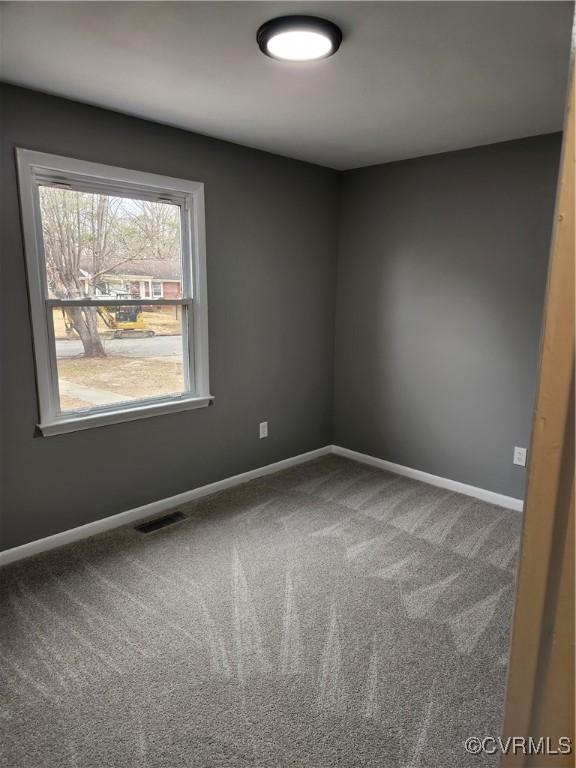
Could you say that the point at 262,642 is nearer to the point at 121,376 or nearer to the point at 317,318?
the point at 121,376

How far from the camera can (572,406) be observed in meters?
0.40

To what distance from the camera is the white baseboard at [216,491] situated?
2723 mm

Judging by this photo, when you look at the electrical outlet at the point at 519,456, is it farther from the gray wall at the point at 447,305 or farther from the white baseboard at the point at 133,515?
the white baseboard at the point at 133,515

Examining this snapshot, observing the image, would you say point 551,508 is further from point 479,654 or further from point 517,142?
point 517,142

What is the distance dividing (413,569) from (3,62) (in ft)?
9.83

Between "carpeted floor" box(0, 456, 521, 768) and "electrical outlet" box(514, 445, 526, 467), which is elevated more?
"electrical outlet" box(514, 445, 526, 467)

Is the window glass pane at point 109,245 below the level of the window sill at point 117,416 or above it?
above

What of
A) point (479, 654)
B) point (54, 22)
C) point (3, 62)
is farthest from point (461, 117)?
point (479, 654)

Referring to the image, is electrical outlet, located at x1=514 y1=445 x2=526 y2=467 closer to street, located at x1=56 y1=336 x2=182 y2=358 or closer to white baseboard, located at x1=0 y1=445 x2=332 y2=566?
white baseboard, located at x1=0 y1=445 x2=332 y2=566

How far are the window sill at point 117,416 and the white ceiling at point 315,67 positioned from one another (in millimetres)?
1642

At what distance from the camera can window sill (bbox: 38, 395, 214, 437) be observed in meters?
2.67

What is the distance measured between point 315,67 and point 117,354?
1830 millimetres

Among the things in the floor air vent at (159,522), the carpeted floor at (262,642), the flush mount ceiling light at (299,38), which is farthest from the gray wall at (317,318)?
the flush mount ceiling light at (299,38)

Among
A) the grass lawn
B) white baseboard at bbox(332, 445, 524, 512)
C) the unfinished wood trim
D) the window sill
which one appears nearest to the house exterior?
the grass lawn
